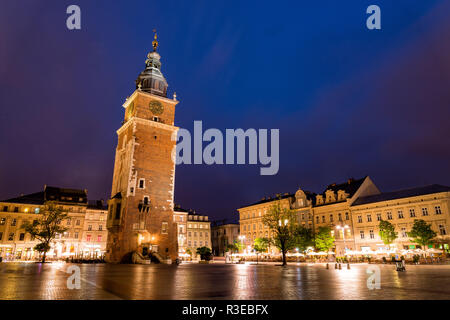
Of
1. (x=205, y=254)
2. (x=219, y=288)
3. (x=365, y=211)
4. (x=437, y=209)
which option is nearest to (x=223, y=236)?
(x=205, y=254)

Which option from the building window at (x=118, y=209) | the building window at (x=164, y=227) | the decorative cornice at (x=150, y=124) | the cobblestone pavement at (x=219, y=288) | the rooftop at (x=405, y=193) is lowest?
the cobblestone pavement at (x=219, y=288)

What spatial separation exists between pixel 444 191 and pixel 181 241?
2432 inches

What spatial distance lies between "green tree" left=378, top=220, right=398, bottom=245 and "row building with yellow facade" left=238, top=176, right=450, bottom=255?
7.14ft

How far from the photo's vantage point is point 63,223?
234 feet

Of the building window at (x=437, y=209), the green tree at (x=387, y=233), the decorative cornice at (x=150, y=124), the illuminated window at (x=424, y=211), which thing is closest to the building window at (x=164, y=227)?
the decorative cornice at (x=150, y=124)

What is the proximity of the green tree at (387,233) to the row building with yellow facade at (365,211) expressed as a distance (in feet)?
7.14

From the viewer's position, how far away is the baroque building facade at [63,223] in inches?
2532

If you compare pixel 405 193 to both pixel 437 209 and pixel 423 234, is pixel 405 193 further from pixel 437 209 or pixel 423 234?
pixel 423 234

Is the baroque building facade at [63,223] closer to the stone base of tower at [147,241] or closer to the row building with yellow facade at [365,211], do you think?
the stone base of tower at [147,241]

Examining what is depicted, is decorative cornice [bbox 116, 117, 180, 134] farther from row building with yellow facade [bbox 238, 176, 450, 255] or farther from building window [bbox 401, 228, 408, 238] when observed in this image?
building window [bbox 401, 228, 408, 238]

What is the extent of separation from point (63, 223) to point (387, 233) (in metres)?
70.9

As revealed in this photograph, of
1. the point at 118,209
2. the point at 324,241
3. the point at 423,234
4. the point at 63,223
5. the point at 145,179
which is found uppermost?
the point at 145,179
